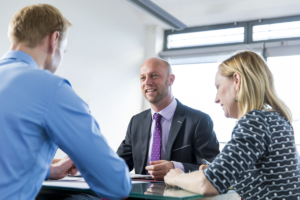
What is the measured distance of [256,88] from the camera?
138cm

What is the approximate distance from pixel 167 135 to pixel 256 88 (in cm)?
123

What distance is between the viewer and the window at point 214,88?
5188 millimetres

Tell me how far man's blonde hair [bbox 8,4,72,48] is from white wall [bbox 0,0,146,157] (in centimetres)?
277

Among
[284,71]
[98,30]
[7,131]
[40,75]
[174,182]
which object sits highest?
[98,30]

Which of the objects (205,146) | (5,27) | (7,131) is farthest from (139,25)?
(7,131)

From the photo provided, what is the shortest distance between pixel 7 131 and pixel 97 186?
1.07 ft

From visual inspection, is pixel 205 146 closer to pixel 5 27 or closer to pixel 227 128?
pixel 5 27

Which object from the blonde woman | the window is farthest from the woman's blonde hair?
the window

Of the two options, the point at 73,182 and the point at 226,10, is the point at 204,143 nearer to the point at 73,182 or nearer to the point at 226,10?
the point at 73,182

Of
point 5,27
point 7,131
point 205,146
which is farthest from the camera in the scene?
point 5,27

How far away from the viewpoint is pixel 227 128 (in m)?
5.53

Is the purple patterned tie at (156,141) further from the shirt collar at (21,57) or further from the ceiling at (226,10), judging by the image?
the ceiling at (226,10)

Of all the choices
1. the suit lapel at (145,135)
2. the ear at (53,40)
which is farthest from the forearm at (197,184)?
the suit lapel at (145,135)

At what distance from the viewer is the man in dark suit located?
2402mm
